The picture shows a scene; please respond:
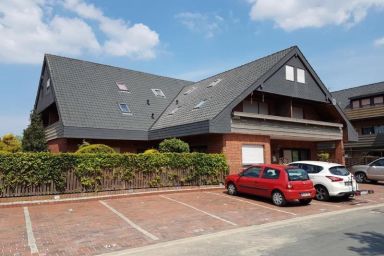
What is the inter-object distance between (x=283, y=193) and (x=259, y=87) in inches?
350

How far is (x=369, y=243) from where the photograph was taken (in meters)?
8.41

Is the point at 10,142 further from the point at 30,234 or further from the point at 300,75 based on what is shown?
the point at 300,75

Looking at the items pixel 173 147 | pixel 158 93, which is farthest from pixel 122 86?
pixel 173 147

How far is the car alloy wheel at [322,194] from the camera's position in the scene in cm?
1645

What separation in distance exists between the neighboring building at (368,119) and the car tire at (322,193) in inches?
789

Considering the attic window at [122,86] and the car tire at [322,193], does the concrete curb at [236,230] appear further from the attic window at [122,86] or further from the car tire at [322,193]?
the attic window at [122,86]

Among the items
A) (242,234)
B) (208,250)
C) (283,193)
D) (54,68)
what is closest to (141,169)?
(283,193)

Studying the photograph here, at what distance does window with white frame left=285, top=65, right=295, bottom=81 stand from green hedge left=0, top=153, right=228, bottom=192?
25.7 feet

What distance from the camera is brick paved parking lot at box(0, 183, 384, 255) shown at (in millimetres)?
8977

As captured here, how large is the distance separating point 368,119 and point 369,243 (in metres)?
31.4

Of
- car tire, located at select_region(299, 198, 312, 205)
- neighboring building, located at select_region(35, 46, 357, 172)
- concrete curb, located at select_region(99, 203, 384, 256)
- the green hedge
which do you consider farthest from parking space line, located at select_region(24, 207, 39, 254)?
car tire, located at select_region(299, 198, 312, 205)

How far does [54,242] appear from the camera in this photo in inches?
356

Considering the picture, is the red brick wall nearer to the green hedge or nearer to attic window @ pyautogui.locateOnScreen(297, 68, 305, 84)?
the green hedge

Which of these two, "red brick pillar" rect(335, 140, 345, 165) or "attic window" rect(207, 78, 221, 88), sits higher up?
"attic window" rect(207, 78, 221, 88)
